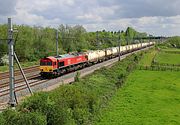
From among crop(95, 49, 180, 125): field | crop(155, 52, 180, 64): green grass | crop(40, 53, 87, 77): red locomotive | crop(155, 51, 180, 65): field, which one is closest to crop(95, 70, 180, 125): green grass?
crop(95, 49, 180, 125): field

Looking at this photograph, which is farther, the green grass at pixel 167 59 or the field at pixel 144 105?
the green grass at pixel 167 59

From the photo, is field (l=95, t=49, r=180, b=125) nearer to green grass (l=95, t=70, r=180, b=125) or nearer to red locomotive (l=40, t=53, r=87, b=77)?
green grass (l=95, t=70, r=180, b=125)

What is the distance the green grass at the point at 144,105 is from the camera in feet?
101

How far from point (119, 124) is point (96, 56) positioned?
45.1 m

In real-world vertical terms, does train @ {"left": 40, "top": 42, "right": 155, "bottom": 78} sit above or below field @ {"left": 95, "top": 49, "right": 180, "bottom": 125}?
above

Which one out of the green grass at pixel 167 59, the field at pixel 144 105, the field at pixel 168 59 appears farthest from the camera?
the green grass at pixel 167 59

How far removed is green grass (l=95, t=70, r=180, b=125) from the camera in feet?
101

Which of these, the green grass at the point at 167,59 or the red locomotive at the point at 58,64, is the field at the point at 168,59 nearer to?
the green grass at the point at 167,59

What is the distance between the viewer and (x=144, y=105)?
37.2 meters

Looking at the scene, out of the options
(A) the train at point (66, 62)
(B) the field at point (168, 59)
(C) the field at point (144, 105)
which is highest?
(A) the train at point (66, 62)

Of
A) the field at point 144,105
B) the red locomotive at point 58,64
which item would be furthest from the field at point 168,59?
the field at point 144,105

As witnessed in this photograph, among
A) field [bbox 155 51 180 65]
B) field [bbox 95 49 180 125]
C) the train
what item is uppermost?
the train

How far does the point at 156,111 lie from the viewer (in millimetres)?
34344

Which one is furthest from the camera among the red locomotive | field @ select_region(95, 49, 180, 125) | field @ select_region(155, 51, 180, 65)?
field @ select_region(155, 51, 180, 65)
